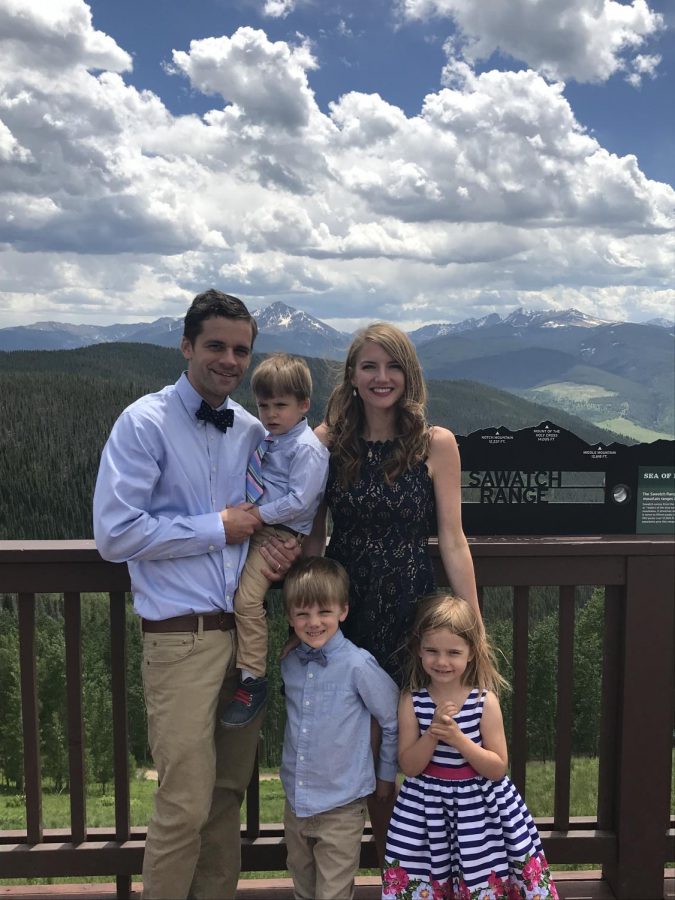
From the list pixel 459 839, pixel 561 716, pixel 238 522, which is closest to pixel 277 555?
pixel 238 522

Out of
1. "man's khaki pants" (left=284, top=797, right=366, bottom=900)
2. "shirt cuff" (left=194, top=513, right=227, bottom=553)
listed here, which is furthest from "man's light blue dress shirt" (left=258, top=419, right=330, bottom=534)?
"man's khaki pants" (left=284, top=797, right=366, bottom=900)

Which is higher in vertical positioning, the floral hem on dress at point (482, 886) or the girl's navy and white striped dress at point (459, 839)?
the girl's navy and white striped dress at point (459, 839)

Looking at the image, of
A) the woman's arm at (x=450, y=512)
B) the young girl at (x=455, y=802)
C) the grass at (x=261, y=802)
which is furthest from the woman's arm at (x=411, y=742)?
the grass at (x=261, y=802)

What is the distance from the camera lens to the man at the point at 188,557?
2004 mm

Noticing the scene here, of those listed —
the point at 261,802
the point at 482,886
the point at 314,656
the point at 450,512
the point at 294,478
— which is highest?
the point at 294,478

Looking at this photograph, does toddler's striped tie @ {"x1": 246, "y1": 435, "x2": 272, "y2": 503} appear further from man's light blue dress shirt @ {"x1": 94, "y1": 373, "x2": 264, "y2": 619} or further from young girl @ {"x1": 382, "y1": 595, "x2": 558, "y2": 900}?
young girl @ {"x1": 382, "y1": 595, "x2": 558, "y2": 900}

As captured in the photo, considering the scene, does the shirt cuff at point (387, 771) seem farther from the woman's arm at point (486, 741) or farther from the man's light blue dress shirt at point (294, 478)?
the man's light blue dress shirt at point (294, 478)

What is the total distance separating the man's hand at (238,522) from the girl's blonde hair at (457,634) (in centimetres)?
54

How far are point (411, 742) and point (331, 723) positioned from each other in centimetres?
23

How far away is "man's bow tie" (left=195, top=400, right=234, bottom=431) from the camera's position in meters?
2.10

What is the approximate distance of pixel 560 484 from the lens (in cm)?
258

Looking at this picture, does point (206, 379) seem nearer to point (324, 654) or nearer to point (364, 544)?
point (364, 544)

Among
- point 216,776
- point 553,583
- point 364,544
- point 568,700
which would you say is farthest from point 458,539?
point 216,776

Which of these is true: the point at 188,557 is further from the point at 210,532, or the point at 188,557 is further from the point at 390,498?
the point at 390,498
